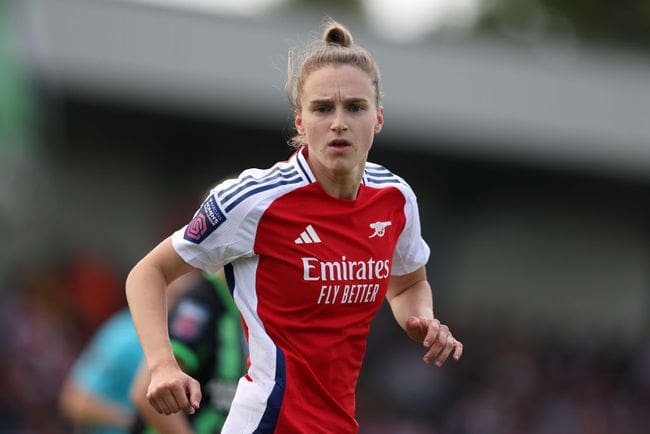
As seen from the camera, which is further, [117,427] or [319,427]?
[117,427]

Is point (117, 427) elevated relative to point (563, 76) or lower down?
lower down

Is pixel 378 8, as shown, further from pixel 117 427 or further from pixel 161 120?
pixel 117 427

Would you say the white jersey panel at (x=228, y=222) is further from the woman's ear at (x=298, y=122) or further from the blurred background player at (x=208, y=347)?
the blurred background player at (x=208, y=347)

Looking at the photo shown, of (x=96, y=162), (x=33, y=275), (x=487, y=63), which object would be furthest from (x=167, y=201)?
(x=487, y=63)

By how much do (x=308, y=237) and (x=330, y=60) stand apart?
565mm

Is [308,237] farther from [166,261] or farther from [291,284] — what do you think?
[166,261]

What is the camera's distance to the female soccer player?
12.9 feet

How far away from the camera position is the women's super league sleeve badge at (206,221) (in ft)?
12.8

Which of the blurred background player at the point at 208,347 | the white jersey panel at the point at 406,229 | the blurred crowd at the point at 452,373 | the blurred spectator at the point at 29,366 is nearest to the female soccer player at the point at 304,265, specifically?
the white jersey panel at the point at 406,229

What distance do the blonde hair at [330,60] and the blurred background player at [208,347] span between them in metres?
1.07

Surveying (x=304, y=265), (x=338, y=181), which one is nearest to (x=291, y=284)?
(x=304, y=265)

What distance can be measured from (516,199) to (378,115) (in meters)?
16.4

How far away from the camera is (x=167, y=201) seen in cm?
1939

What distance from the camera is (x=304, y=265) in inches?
156
